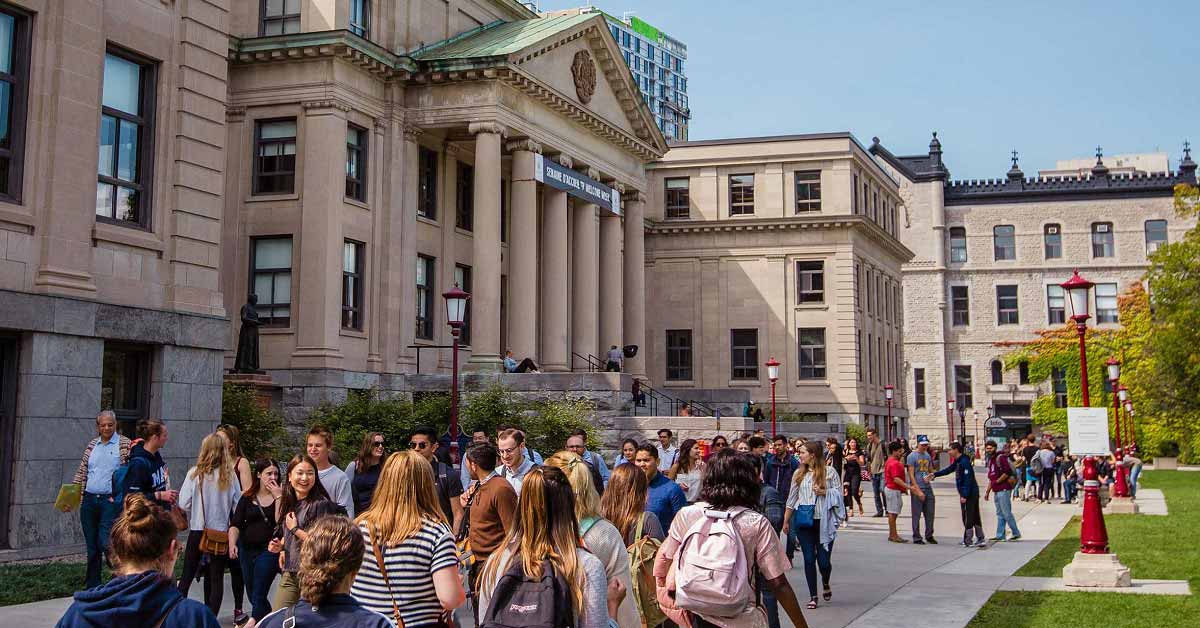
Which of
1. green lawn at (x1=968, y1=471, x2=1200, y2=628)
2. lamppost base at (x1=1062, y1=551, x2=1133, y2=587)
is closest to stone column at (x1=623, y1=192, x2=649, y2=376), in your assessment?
green lawn at (x1=968, y1=471, x2=1200, y2=628)

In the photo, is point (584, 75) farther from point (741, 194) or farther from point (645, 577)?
point (645, 577)

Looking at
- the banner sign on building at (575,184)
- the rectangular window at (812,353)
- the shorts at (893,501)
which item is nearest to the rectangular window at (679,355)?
Answer: the rectangular window at (812,353)

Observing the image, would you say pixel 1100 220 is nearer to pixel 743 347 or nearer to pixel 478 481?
pixel 743 347

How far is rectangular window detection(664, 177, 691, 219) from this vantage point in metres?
58.5

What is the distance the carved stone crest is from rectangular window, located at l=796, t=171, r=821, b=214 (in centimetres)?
1916

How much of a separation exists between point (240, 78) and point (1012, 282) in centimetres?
6300

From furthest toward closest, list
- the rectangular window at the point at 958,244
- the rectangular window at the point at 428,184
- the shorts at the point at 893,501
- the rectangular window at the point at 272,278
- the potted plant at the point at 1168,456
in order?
the rectangular window at the point at 958,244
the potted plant at the point at 1168,456
the rectangular window at the point at 428,184
the rectangular window at the point at 272,278
the shorts at the point at 893,501

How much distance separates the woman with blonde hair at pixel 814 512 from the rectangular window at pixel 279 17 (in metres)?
24.9

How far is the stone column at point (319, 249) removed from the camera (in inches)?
1267

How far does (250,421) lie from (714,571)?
18930 mm

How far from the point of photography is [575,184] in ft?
127

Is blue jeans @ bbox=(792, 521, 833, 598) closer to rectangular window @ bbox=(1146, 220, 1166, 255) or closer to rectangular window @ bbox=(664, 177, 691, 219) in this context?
rectangular window @ bbox=(664, 177, 691, 219)

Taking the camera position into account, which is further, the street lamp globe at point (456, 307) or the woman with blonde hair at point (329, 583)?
the street lamp globe at point (456, 307)

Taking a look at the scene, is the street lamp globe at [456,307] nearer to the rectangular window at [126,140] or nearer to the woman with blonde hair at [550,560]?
the rectangular window at [126,140]
